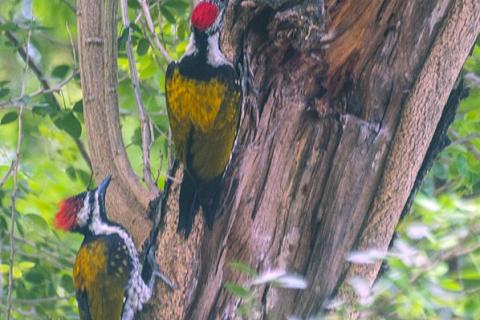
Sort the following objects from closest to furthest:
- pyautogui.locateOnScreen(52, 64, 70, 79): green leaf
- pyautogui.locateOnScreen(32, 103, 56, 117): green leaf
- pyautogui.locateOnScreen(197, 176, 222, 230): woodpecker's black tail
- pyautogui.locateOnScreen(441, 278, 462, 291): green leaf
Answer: pyautogui.locateOnScreen(441, 278, 462, 291): green leaf → pyautogui.locateOnScreen(197, 176, 222, 230): woodpecker's black tail → pyautogui.locateOnScreen(32, 103, 56, 117): green leaf → pyautogui.locateOnScreen(52, 64, 70, 79): green leaf

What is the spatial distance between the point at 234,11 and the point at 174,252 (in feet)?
2.50

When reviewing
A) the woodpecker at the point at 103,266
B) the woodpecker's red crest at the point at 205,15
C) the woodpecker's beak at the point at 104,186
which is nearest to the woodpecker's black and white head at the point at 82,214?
the woodpecker at the point at 103,266

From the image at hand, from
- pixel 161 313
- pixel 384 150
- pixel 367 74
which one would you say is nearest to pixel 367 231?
pixel 384 150

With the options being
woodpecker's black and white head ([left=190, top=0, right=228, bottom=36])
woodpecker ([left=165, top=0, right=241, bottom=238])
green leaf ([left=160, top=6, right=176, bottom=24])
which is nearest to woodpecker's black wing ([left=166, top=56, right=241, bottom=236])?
woodpecker ([left=165, top=0, right=241, bottom=238])

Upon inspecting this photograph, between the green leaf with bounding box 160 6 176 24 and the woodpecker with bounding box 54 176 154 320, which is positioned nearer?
the woodpecker with bounding box 54 176 154 320

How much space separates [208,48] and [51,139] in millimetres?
1999

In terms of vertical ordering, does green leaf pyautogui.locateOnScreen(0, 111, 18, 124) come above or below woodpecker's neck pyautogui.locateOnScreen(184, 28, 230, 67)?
below

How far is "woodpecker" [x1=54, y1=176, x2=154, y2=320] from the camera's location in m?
3.44

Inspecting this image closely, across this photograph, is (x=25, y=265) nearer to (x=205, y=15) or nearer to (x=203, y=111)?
(x=203, y=111)

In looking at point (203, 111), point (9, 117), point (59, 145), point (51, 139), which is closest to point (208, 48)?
point (203, 111)

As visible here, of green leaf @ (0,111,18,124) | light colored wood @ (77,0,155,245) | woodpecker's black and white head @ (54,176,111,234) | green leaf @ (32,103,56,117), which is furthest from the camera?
green leaf @ (0,111,18,124)

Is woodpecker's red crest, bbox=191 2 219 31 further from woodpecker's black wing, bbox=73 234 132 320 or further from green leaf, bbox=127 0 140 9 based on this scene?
green leaf, bbox=127 0 140 9

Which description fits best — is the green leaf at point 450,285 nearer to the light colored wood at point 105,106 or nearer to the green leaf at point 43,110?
the light colored wood at point 105,106

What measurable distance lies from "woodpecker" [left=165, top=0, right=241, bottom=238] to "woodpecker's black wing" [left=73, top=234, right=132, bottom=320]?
18.8 inches
